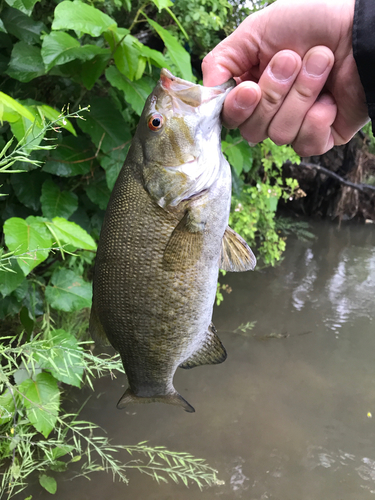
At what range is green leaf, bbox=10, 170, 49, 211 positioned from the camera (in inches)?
88.4

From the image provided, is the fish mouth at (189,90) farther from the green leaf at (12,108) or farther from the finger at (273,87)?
the green leaf at (12,108)

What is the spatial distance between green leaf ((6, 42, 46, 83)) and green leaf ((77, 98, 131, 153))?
0.33 meters

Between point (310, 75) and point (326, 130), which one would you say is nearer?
point (310, 75)

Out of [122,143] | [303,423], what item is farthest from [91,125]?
[303,423]

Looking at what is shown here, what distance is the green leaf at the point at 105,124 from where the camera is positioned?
83.6 inches

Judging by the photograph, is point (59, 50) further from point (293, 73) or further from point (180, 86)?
point (293, 73)

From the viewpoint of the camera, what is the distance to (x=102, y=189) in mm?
2434

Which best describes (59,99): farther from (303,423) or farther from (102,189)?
(303,423)

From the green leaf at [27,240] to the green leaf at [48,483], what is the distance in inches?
57.0

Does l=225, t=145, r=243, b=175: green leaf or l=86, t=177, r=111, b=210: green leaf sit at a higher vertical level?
l=225, t=145, r=243, b=175: green leaf

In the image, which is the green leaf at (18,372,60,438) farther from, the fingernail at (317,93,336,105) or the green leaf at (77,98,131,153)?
the fingernail at (317,93,336,105)

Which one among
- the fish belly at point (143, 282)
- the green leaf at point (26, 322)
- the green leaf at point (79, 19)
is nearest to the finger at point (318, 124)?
the fish belly at point (143, 282)

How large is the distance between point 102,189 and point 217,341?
1.46m

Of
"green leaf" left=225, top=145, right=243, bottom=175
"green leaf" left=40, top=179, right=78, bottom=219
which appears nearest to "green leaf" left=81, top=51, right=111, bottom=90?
"green leaf" left=40, top=179, right=78, bottom=219
